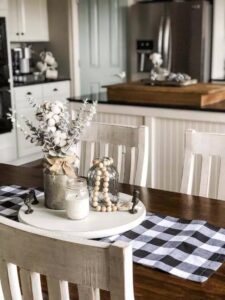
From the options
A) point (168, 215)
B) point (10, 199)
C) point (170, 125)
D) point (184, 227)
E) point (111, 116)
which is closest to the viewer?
point (184, 227)

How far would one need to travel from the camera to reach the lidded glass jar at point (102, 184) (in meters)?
1.63

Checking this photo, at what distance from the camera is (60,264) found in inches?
34.5

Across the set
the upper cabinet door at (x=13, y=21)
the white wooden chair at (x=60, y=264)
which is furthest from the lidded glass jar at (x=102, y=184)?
the upper cabinet door at (x=13, y=21)

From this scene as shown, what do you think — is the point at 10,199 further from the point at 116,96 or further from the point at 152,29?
the point at 152,29

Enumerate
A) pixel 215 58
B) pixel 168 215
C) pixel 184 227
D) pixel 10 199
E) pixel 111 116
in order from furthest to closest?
pixel 215 58 → pixel 111 116 → pixel 10 199 → pixel 168 215 → pixel 184 227

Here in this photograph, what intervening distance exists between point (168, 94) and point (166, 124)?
0.77 feet

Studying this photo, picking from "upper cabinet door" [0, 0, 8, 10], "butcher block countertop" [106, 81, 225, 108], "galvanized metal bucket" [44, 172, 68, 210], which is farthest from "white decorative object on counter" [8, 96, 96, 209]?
"upper cabinet door" [0, 0, 8, 10]

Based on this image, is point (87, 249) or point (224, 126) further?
point (224, 126)

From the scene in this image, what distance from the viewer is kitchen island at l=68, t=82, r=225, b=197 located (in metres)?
3.03

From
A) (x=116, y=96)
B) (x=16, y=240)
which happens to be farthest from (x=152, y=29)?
(x=16, y=240)

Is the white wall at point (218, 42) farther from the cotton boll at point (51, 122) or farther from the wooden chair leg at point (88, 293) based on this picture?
the wooden chair leg at point (88, 293)

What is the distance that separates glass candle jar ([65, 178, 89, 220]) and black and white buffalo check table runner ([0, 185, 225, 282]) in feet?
0.44

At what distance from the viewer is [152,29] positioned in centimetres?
571

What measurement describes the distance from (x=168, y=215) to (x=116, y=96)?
6.54 feet
